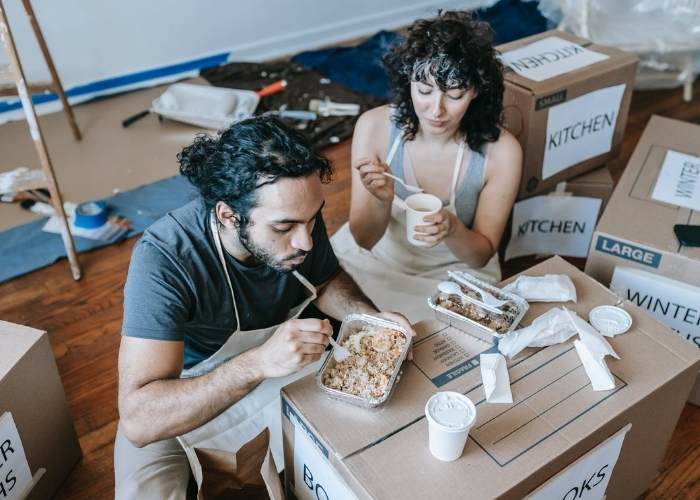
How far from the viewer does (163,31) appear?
330cm

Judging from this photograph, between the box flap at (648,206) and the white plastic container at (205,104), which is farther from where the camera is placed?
the white plastic container at (205,104)

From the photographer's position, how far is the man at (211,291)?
122cm

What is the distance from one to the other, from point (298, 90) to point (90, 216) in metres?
1.31

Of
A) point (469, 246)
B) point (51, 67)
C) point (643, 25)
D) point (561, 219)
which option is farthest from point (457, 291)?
point (643, 25)

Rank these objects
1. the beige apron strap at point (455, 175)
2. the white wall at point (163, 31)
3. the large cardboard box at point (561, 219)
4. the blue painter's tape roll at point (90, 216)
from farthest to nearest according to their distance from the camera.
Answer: the white wall at point (163, 31) < the blue painter's tape roll at point (90, 216) < the large cardboard box at point (561, 219) < the beige apron strap at point (455, 175)

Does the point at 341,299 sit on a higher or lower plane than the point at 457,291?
lower

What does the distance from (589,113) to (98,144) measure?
2060 millimetres

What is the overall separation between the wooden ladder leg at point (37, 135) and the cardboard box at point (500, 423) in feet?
4.25

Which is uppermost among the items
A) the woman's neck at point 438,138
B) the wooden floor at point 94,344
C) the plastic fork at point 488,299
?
the woman's neck at point 438,138

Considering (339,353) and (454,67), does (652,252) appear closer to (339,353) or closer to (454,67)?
(454,67)

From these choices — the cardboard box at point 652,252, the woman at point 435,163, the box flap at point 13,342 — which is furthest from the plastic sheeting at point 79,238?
the cardboard box at point 652,252

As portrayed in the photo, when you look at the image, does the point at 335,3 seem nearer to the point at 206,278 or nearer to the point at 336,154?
the point at 336,154

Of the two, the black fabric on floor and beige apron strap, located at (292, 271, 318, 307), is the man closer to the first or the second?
beige apron strap, located at (292, 271, 318, 307)

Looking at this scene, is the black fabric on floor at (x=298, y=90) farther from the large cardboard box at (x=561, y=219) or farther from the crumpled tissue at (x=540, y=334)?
the crumpled tissue at (x=540, y=334)
